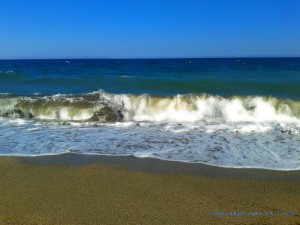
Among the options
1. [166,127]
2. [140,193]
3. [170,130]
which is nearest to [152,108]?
[166,127]

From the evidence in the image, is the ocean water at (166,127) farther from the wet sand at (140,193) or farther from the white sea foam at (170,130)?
the wet sand at (140,193)

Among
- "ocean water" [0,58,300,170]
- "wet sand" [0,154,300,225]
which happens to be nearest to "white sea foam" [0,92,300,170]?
"ocean water" [0,58,300,170]

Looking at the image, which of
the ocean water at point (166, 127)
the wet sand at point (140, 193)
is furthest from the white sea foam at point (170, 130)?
the wet sand at point (140, 193)

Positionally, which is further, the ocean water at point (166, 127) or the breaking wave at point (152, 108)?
the breaking wave at point (152, 108)

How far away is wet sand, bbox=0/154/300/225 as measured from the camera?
12.2ft

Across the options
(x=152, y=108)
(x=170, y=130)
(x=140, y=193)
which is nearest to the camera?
(x=140, y=193)

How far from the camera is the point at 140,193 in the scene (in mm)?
4426

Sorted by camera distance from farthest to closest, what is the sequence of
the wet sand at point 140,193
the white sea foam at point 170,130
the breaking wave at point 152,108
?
1. the breaking wave at point 152,108
2. the white sea foam at point 170,130
3. the wet sand at point 140,193

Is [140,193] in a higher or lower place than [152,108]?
higher

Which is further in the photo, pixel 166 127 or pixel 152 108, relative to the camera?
pixel 152 108

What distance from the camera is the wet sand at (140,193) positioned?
12.2 ft

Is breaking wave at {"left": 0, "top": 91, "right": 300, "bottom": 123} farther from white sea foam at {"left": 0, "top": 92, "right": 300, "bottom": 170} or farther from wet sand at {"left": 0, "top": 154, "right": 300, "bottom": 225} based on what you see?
wet sand at {"left": 0, "top": 154, "right": 300, "bottom": 225}

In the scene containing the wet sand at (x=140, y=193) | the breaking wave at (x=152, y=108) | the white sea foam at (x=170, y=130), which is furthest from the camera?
the breaking wave at (x=152, y=108)

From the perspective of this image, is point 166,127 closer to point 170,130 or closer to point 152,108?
point 170,130
